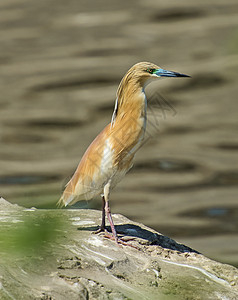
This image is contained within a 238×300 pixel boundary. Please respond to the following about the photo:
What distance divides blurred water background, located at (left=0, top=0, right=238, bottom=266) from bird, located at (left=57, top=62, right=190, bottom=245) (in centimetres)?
532

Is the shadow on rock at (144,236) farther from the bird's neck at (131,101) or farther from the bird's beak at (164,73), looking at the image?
the bird's beak at (164,73)

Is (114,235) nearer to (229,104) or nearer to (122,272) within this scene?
(122,272)

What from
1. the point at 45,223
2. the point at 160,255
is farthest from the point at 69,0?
the point at 45,223

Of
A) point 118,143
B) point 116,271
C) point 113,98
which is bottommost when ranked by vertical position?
point 113,98

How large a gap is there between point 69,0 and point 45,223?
11288 mm

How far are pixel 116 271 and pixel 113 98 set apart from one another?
7.78 meters

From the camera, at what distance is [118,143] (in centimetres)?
447

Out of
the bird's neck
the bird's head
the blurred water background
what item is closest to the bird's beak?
the bird's head

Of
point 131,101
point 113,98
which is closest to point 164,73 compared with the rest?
point 131,101

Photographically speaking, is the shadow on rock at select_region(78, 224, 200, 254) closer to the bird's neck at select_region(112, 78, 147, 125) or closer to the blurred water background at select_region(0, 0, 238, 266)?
the bird's neck at select_region(112, 78, 147, 125)

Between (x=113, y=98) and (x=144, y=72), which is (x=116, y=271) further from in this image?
(x=113, y=98)

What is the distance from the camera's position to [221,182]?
34.7 ft

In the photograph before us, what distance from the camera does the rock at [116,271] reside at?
10.9ft

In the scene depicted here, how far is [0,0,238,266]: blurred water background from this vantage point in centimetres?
1040
